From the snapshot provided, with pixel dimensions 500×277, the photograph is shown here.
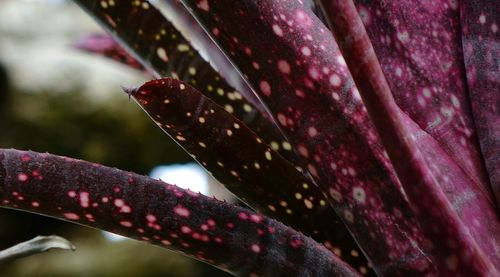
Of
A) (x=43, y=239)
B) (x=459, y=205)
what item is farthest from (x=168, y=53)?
(x=459, y=205)

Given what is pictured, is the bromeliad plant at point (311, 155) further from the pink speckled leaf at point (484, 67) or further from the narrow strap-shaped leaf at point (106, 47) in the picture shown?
the narrow strap-shaped leaf at point (106, 47)

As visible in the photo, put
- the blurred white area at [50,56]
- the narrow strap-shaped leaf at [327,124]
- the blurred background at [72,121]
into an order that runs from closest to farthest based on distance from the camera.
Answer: the narrow strap-shaped leaf at [327,124] → the blurred background at [72,121] → the blurred white area at [50,56]

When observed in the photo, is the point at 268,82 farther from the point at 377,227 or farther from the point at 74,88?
the point at 74,88

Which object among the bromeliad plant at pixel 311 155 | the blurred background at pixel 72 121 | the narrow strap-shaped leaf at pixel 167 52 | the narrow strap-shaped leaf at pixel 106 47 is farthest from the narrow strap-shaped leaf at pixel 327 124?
the blurred background at pixel 72 121

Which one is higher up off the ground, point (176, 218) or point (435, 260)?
point (435, 260)

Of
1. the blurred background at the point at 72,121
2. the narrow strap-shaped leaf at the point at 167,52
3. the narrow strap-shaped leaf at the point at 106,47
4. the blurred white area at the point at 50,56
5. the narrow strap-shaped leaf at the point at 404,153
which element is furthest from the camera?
the blurred white area at the point at 50,56

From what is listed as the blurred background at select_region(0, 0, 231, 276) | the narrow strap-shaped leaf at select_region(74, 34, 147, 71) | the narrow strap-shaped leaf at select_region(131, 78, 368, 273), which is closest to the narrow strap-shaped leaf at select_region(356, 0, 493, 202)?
the narrow strap-shaped leaf at select_region(131, 78, 368, 273)

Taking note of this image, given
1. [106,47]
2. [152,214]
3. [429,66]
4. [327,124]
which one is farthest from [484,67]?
[106,47]

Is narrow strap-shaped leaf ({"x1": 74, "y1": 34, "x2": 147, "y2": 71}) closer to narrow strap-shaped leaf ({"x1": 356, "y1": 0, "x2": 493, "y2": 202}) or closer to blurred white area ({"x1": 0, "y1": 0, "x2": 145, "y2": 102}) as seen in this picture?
narrow strap-shaped leaf ({"x1": 356, "y1": 0, "x2": 493, "y2": 202})
